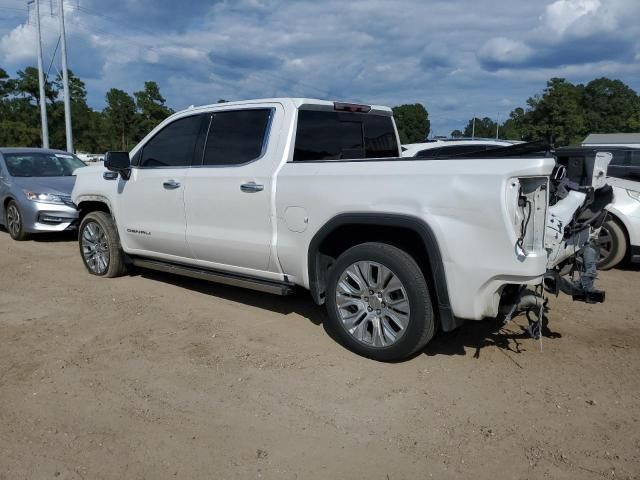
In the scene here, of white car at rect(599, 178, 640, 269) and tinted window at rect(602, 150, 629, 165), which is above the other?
tinted window at rect(602, 150, 629, 165)

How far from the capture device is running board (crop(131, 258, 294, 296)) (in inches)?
182

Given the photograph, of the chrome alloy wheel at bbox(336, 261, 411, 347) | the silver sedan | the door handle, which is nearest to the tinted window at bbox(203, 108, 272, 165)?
the door handle

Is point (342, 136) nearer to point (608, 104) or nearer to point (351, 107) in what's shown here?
point (351, 107)

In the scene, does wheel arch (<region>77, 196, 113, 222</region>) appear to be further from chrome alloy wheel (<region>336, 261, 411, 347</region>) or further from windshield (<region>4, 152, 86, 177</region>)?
windshield (<region>4, 152, 86, 177</region>)

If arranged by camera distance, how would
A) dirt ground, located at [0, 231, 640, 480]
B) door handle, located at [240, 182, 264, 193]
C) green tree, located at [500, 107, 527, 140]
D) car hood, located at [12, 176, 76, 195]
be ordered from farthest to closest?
green tree, located at [500, 107, 527, 140], car hood, located at [12, 176, 76, 195], door handle, located at [240, 182, 264, 193], dirt ground, located at [0, 231, 640, 480]

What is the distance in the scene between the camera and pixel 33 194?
29.2ft

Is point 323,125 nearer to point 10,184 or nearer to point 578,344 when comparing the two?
point 578,344

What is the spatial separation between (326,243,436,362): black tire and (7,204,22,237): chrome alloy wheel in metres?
7.15

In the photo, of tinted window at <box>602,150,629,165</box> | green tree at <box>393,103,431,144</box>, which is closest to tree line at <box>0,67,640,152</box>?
green tree at <box>393,103,431,144</box>

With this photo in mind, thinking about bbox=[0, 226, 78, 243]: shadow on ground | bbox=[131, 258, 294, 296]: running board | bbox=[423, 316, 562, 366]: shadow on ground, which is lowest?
bbox=[423, 316, 562, 366]: shadow on ground

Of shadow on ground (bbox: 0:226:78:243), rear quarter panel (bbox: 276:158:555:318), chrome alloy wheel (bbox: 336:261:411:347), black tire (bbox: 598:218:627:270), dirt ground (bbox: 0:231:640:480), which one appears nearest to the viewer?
dirt ground (bbox: 0:231:640:480)

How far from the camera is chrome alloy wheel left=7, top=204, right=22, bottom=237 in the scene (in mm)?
9133

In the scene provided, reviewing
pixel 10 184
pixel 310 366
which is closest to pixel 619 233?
pixel 310 366

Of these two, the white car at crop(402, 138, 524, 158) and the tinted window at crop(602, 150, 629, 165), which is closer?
the white car at crop(402, 138, 524, 158)
